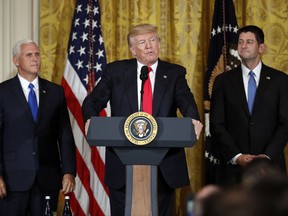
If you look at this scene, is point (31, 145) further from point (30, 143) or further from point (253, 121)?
point (253, 121)

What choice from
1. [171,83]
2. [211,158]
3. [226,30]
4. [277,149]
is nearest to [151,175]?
[171,83]

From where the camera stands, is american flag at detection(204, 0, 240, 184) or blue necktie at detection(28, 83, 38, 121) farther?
american flag at detection(204, 0, 240, 184)

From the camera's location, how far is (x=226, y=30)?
527cm

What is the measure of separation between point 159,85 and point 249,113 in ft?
Result: 3.00

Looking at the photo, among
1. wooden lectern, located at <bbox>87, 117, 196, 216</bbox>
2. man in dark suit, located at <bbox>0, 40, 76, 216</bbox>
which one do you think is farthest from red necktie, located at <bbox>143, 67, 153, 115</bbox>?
man in dark suit, located at <bbox>0, 40, 76, 216</bbox>

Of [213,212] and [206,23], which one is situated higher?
[206,23]

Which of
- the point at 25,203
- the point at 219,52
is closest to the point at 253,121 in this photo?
the point at 219,52

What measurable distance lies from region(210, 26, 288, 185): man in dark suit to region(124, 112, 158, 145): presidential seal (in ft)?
4.37

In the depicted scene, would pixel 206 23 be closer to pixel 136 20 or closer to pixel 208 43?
pixel 208 43

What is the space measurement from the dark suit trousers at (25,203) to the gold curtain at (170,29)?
1741 millimetres

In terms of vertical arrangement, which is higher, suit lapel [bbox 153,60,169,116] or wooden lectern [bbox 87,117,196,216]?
suit lapel [bbox 153,60,169,116]

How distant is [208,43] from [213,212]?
4.99 metres

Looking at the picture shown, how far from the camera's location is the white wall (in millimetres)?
5613

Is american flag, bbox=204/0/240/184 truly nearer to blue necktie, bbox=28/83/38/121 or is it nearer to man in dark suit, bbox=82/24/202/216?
man in dark suit, bbox=82/24/202/216
